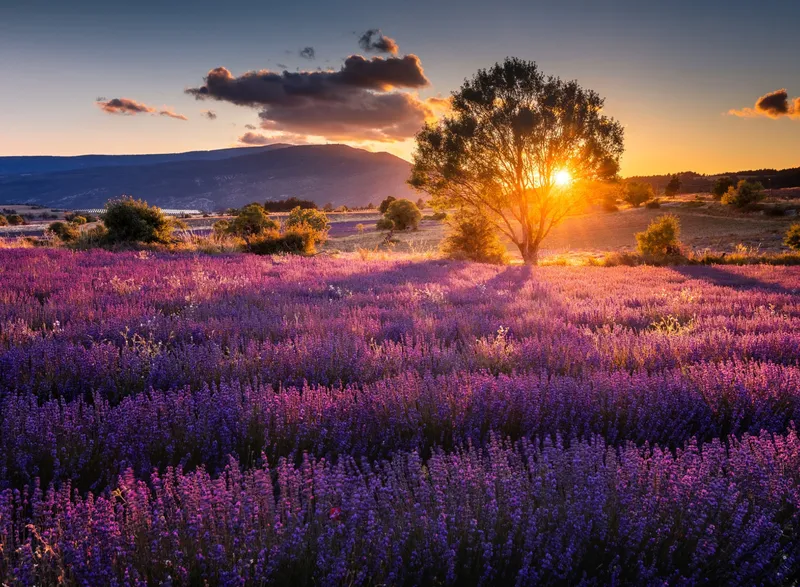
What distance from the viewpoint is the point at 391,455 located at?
2.36 meters

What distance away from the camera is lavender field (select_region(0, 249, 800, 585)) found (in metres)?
1.54

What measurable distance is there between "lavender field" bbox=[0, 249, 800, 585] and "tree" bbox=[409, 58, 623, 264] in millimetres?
20704

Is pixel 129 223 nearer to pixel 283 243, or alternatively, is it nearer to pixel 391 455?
pixel 283 243

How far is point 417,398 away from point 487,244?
21.4 meters

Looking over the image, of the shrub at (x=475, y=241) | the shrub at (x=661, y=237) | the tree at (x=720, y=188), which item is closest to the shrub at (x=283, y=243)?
the shrub at (x=475, y=241)

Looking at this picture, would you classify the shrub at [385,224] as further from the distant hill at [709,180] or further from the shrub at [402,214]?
the distant hill at [709,180]

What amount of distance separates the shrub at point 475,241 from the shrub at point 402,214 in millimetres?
30669

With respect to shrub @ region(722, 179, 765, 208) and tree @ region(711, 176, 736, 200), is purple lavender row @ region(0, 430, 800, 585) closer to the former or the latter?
shrub @ region(722, 179, 765, 208)

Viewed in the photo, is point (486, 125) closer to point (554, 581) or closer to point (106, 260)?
point (106, 260)

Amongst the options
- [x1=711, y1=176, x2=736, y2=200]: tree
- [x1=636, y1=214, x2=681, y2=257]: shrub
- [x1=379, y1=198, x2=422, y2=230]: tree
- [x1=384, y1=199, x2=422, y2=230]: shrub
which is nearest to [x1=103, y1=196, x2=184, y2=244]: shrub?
[x1=636, y1=214, x2=681, y2=257]: shrub

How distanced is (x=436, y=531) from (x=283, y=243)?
18.2 metres

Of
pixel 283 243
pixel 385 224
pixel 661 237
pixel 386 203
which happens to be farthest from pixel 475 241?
pixel 386 203

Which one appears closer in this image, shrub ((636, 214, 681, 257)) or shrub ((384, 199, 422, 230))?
shrub ((636, 214, 681, 257))

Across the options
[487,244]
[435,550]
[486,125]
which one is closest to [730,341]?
[435,550]
